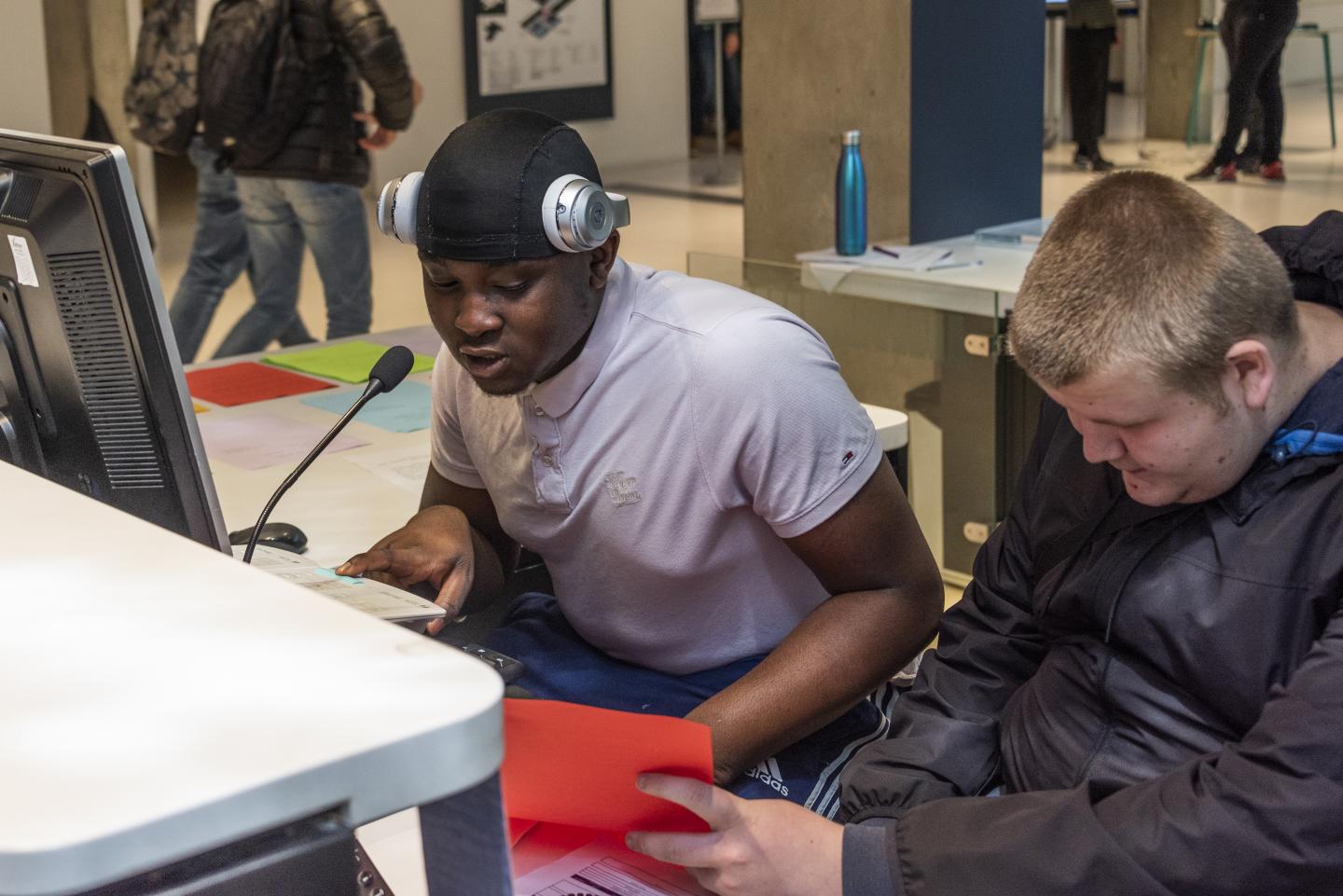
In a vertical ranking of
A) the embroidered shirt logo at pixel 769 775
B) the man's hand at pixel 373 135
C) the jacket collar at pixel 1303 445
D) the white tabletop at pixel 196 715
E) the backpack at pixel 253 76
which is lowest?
the embroidered shirt logo at pixel 769 775

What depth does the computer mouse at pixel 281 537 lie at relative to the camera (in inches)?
71.6

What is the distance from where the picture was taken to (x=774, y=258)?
13.3ft

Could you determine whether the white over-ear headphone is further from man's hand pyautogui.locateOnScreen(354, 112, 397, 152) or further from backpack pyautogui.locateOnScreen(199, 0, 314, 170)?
man's hand pyautogui.locateOnScreen(354, 112, 397, 152)

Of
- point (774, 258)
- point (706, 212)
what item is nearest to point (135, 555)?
point (774, 258)

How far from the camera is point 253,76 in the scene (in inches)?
146

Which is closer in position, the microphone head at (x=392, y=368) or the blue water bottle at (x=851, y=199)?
the microphone head at (x=392, y=368)

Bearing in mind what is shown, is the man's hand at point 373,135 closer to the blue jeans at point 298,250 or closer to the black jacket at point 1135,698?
the blue jeans at point 298,250

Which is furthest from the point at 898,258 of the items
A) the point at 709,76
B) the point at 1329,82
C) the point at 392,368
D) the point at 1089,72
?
the point at 709,76

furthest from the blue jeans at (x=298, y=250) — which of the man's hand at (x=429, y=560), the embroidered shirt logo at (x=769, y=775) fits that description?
the embroidered shirt logo at (x=769, y=775)

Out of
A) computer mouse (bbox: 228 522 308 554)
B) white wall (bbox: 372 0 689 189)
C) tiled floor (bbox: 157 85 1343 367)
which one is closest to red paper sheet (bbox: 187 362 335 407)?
computer mouse (bbox: 228 522 308 554)

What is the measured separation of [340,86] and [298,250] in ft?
1.77

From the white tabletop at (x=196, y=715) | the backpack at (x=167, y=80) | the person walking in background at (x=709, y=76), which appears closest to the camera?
the white tabletop at (x=196, y=715)

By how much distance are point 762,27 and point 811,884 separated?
3.15m

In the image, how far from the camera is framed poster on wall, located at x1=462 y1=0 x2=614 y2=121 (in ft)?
29.7
